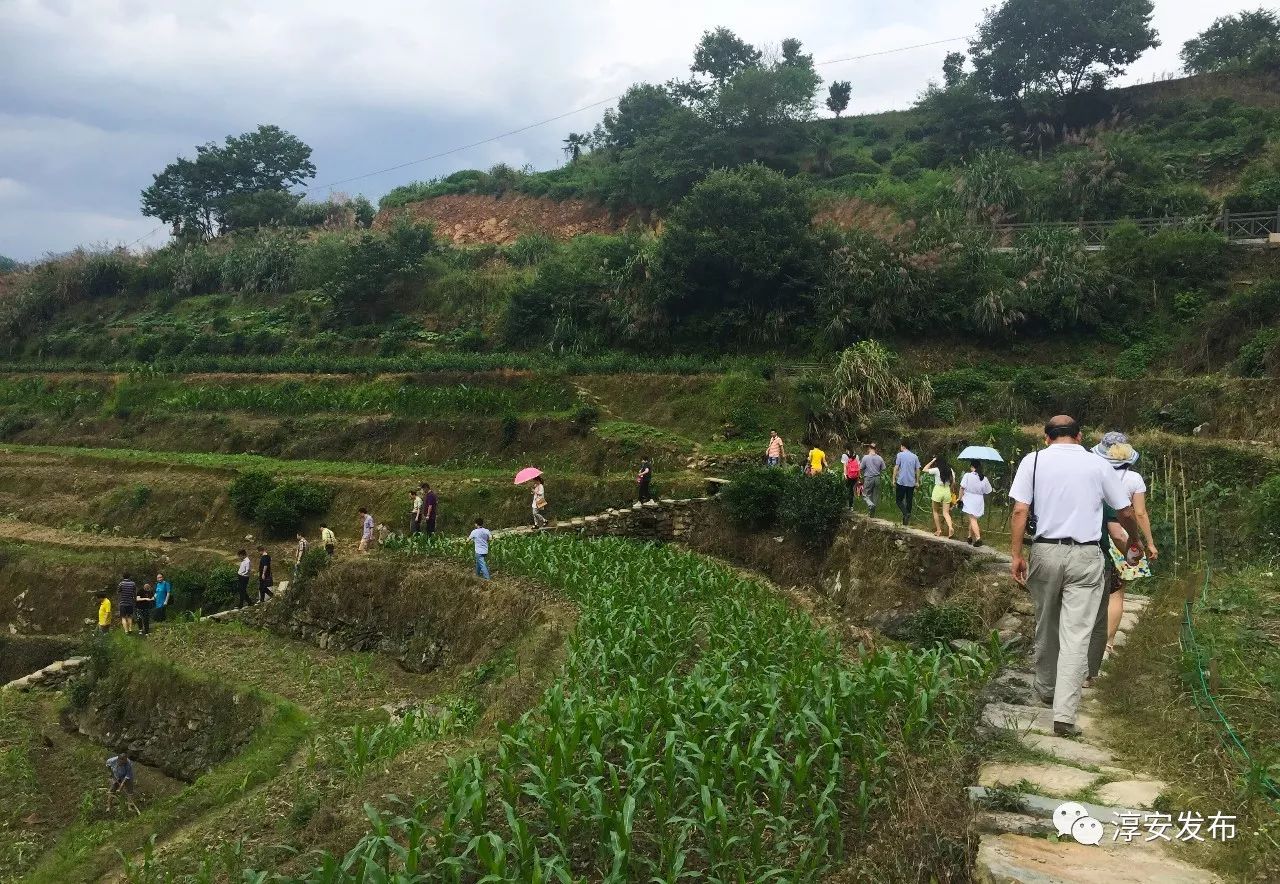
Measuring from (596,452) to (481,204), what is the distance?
35.6 meters

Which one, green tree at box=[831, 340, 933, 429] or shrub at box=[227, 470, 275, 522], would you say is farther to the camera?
shrub at box=[227, 470, 275, 522]

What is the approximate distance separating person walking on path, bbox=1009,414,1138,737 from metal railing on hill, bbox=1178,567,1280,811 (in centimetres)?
60

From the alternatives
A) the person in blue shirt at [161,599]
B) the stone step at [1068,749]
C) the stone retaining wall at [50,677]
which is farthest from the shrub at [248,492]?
the stone step at [1068,749]

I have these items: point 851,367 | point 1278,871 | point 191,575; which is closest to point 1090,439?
point 851,367

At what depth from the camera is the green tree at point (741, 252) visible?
28344 millimetres

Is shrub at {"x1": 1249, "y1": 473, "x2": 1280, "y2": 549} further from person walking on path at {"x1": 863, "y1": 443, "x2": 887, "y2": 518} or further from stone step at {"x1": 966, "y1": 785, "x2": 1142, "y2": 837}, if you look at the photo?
stone step at {"x1": 966, "y1": 785, "x2": 1142, "y2": 837}

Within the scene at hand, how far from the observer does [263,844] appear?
675cm

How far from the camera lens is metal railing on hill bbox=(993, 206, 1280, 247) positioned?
1085 inches

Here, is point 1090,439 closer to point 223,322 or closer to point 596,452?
point 596,452

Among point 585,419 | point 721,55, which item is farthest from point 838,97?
point 585,419

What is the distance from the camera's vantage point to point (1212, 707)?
5.08 metres

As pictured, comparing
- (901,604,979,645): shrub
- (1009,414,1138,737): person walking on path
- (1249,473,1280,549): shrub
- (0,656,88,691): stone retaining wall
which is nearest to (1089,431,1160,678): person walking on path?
(1009,414,1138,737): person walking on path

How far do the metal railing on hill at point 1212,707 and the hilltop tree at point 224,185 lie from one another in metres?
62.1

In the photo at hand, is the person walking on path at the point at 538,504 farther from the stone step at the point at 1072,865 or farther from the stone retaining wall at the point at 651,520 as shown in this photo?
the stone step at the point at 1072,865
